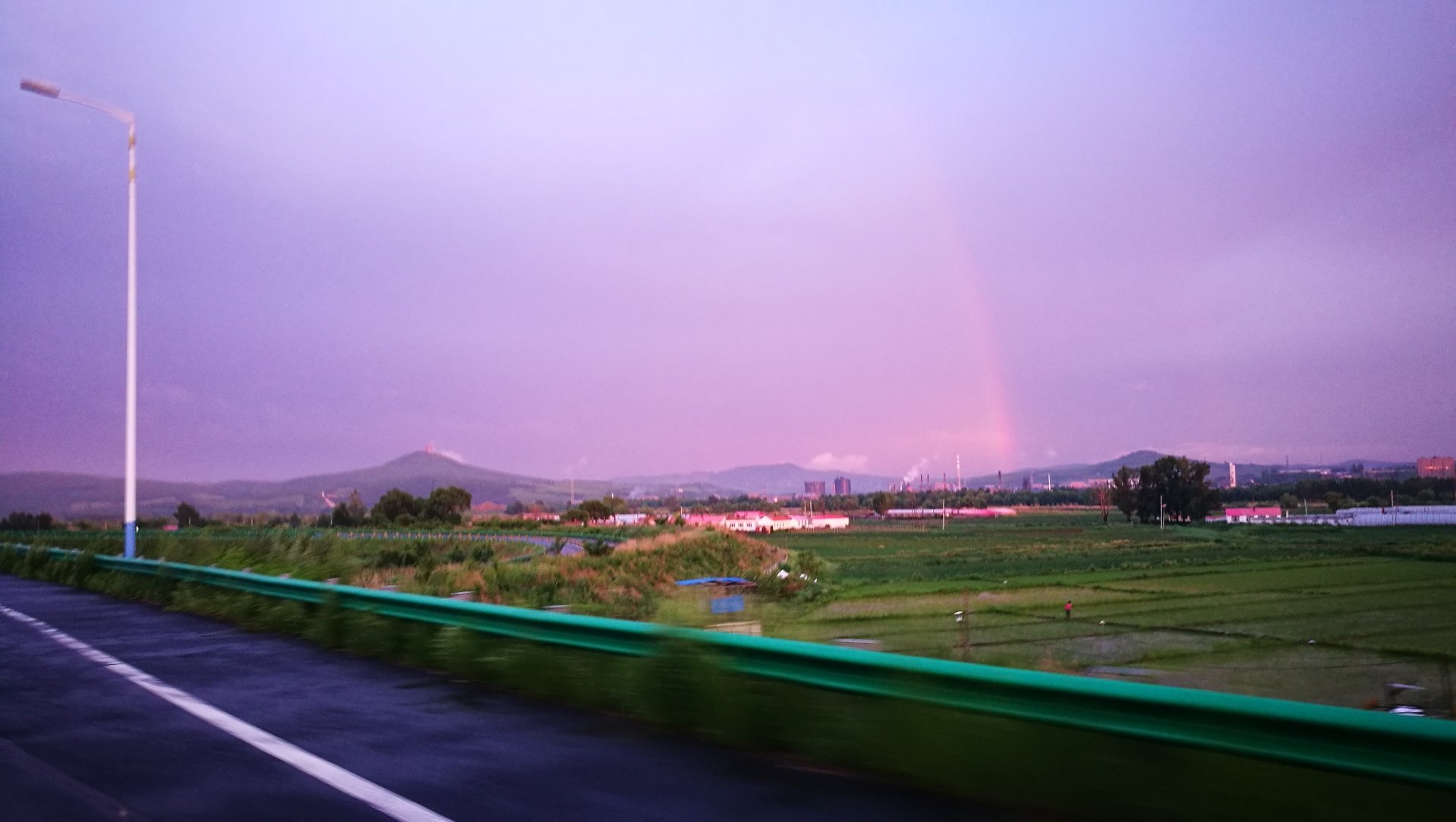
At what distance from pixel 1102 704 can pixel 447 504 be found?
120611 mm

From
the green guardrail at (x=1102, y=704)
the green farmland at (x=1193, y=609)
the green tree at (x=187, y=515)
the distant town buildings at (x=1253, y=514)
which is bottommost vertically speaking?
the green farmland at (x=1193, y=609)

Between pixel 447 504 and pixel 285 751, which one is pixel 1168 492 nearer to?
pixel 447 504

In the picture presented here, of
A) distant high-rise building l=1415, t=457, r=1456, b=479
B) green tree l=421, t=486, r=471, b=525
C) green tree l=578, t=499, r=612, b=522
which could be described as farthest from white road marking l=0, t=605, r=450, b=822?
green tree l=578, t=499, r=612, b=522

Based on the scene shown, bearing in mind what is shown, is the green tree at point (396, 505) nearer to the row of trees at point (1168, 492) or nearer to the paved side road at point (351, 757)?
the row of trees at point (1168, 492)

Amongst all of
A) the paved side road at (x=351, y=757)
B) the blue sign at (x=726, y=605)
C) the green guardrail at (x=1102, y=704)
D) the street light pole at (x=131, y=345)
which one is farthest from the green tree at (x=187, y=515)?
the green guardrail at (x=1102, y=704)

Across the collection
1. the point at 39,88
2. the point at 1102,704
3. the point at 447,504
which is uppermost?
the point at 39,88

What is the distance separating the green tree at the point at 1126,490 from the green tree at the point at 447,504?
70075 mm

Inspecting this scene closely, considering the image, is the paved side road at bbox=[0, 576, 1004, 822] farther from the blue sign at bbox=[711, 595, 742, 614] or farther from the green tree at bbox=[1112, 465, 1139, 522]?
the green tree at bbox=[1112, 465, 1139, 522]

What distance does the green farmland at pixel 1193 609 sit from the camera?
32.8ft

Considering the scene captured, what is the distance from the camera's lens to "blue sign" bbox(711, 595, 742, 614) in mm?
8845

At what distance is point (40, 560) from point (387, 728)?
21.6 metres

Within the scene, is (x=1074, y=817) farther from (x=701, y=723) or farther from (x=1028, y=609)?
(x=1028, y=609)

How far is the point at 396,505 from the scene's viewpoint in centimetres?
11644

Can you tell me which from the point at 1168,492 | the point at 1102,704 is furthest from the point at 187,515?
the point at 1102,704
